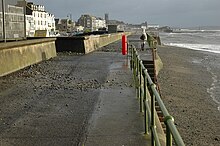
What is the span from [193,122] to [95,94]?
380 centimetres

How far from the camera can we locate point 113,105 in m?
6.81

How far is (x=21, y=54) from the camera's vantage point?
11.9 m

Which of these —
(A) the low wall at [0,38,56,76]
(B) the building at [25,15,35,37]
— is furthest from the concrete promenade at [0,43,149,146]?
(B) the building at [25,15,35,37]

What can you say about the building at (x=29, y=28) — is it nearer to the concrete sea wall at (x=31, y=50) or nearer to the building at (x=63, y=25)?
the concrete sea wall at (x=31, y=50)

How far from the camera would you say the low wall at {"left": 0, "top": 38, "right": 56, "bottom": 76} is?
10.2 m

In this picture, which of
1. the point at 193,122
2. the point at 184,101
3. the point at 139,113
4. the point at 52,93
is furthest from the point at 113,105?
the point at 184,101

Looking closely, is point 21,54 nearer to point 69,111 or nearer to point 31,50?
point 31,50

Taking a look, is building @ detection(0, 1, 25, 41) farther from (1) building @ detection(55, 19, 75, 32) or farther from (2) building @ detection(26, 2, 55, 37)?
(1) building @ detection(55, 19, 75, 32)

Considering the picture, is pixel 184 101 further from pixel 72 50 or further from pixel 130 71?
pixel 72 50

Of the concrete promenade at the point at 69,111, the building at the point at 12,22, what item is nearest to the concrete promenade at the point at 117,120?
the concrete promenade at the point at 69,111

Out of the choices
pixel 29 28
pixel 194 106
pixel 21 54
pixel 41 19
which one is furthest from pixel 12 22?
pixel 41 19

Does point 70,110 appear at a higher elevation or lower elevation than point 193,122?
higher

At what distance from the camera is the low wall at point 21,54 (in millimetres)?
10168

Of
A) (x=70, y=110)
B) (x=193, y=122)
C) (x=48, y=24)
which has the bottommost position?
(x=193, y=122)
